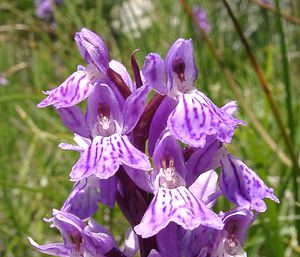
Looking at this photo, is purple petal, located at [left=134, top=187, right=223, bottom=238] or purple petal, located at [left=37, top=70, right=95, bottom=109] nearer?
purple petal, located at [left=134, top=187, right=223, bottom=238]

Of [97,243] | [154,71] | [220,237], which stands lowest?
[220,237]

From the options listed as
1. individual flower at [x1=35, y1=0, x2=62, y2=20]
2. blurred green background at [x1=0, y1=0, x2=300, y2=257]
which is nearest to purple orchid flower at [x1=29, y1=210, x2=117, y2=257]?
blurred green background at [x1=0, y1=0, x2=300, y2=257]

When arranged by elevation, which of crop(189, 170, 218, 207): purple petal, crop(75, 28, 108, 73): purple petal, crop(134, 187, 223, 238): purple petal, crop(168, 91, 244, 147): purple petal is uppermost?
crop(75, 28, 108, 73): purple petal

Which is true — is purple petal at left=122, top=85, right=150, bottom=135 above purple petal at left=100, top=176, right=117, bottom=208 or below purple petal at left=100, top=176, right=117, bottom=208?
Answer: above

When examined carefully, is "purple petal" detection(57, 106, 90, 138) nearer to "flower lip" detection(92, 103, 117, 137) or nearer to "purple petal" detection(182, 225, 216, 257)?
"flower lip" detection(92, 103, 117, 137)

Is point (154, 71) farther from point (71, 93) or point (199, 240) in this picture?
point (199, 240)

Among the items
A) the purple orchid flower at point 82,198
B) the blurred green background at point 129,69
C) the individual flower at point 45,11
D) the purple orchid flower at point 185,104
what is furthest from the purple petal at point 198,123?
the individual flower at point 45,11

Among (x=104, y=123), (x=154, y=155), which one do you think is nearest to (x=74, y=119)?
(x=104, y=123)
